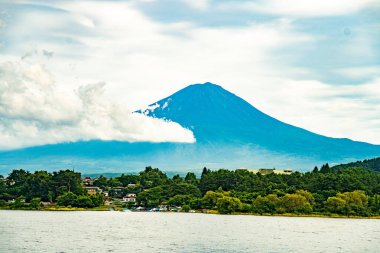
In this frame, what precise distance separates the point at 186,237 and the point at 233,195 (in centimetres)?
4571

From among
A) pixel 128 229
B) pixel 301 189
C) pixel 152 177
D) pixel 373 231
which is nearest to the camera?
pixel 128 229

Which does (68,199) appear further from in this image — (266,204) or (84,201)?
(266,204)

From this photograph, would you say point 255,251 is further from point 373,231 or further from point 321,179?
point 321,179

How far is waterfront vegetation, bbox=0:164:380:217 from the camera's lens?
90688mm

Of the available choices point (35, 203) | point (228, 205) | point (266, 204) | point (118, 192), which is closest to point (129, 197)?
point (118, 192)

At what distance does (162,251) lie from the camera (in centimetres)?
4409

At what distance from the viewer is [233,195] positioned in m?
100

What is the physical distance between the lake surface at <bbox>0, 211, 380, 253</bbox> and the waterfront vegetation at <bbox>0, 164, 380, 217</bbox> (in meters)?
16.7

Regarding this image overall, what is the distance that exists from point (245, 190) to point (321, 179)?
12415mm

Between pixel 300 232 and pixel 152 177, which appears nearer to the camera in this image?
pixel 300 232

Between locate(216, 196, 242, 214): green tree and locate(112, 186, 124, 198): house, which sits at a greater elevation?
locate(112, 186, 124, 198): house

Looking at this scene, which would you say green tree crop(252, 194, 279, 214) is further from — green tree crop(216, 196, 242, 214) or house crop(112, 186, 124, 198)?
house crop(112, 186, 124, 198)

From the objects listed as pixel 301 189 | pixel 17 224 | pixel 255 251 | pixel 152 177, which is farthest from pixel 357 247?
pixel 152 177

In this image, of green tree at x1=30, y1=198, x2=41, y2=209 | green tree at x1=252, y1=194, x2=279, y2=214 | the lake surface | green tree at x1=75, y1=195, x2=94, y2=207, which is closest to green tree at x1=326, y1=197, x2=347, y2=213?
green tree at x1=252, y1=194, x2=279, y2=214
